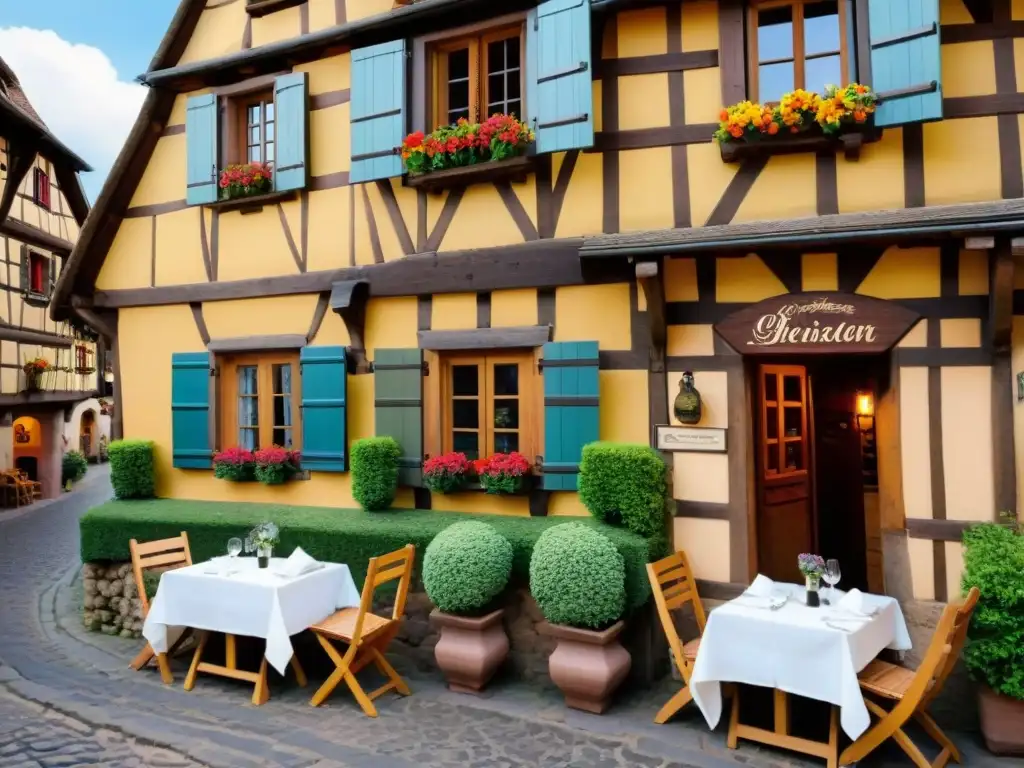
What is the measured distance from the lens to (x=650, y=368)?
6031mm

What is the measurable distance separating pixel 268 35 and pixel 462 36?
235 cm

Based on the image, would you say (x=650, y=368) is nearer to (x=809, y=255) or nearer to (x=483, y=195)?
(x=809, y=255)

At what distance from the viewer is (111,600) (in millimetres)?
7070

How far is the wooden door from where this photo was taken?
249 inches

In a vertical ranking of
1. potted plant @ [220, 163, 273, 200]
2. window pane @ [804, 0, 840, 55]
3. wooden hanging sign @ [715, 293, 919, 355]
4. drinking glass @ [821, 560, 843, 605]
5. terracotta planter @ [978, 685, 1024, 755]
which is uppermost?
window pane @ [804, 0, 840, 55]

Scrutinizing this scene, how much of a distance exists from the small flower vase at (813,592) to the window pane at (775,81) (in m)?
3.58

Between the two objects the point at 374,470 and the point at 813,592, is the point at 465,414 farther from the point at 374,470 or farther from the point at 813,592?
the point at 813,592

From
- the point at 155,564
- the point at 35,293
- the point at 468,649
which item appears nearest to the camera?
the point at 468,649

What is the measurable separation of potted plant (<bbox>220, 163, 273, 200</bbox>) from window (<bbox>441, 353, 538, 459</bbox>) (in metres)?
2.68

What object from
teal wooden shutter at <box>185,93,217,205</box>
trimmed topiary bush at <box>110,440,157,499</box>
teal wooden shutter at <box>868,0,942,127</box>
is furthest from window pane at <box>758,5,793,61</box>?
trimmed topiary bush at <box>110,440,157,499</box>

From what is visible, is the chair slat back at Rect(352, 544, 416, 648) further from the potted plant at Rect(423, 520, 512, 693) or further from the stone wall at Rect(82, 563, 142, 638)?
the stone wall at Rect(82, 563, 142, 638)

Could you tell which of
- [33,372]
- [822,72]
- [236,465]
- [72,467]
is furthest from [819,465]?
[72,467]

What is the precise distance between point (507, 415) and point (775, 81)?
11.3 ft

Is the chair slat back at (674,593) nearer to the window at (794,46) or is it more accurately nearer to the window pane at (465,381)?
the window pane at (465,381)
